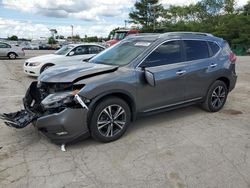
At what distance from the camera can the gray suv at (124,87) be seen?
414 cm

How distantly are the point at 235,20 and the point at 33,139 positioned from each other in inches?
1446

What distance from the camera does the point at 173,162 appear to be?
152 inches

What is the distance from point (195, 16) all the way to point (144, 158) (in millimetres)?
58749

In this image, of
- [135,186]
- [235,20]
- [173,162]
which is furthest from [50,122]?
[235,20]

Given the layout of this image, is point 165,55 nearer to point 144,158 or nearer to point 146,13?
point 144,158

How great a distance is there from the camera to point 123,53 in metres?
5.25

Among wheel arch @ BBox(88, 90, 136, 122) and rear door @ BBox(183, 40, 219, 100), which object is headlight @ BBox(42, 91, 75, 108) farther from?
rear door @ BBox(183, 40, 219, 100)

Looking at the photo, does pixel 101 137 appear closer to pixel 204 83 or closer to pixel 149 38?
pixel 149 38

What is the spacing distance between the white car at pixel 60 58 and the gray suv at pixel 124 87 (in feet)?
19.7

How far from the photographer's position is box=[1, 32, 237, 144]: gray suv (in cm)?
414

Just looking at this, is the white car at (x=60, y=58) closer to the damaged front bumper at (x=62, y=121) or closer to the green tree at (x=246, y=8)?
the damaged front bumper at (x=62, y=121)

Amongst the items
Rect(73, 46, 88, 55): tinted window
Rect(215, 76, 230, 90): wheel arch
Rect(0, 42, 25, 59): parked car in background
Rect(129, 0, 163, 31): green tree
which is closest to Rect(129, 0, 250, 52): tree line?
Rect(129, 0, 163, 31): green tree

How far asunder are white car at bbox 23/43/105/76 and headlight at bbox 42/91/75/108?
681 centimetres

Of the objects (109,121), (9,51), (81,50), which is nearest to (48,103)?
(109,121)
